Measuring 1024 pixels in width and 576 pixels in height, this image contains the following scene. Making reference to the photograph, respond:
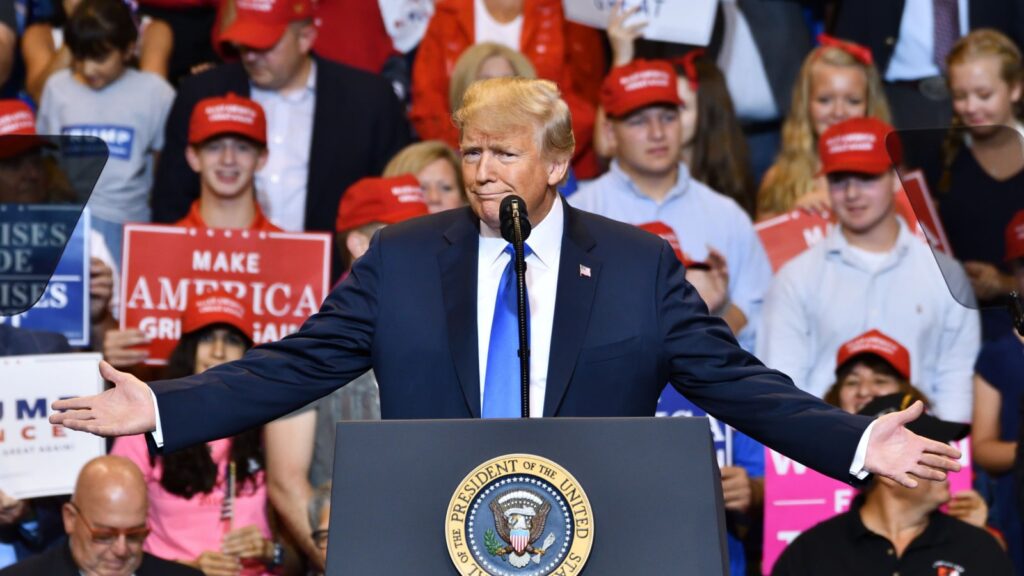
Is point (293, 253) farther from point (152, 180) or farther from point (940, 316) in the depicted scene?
point (940, 316)

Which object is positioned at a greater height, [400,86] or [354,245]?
[400,86]

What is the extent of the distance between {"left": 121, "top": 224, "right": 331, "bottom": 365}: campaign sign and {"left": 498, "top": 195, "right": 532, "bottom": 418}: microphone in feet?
9.78

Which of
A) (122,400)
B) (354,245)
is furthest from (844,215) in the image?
(122,400)

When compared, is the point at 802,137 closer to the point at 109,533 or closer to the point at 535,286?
the point at 109,533

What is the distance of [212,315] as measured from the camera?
5809mm

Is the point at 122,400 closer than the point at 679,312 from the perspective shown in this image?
Yes

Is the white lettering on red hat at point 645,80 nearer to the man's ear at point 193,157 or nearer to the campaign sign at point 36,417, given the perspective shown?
the man's ear at point 193,157

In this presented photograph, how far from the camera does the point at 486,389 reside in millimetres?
3385

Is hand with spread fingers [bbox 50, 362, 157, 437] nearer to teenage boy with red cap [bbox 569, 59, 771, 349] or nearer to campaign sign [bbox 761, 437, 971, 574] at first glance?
campaign sign [bbox 761, 437, 971, 574]

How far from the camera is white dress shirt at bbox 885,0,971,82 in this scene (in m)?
7.71

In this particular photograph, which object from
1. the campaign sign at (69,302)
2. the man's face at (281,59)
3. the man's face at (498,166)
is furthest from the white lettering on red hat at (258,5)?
the man's face at (498,166)

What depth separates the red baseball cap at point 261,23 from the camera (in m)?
6.79

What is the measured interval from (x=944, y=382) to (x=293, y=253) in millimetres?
2358

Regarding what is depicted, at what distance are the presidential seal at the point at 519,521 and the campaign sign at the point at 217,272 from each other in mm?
3302
